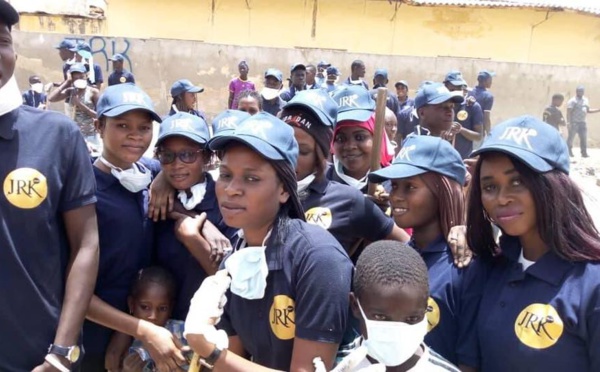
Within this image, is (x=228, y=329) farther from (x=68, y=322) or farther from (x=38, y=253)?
(x=38, y=253)

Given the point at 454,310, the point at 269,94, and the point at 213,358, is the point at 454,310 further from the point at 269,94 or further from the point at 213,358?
the point at 269,94

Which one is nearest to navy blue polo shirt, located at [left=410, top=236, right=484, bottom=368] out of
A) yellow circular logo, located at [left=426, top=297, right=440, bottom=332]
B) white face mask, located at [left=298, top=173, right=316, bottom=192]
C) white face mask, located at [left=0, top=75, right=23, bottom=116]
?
yellow circular logo, located at [left=426, top=297, right=440, bottom=332]

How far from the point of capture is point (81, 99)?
353 inches

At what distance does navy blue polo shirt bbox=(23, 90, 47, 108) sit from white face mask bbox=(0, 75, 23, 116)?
30.4 ft

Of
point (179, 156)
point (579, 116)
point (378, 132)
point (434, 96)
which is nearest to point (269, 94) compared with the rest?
point (434, 96)

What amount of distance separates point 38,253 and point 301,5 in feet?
62.7

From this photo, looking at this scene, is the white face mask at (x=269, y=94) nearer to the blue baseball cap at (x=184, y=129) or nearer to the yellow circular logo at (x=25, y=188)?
the blue baseball cap at (x=184, y=129)

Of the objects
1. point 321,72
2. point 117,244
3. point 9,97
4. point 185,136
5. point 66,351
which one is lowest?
point 66,351

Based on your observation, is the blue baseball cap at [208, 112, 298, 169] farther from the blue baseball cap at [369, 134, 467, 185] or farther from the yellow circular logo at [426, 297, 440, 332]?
the yellow circular logo at [426, 297, 440, 332]

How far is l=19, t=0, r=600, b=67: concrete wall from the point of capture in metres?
20.0

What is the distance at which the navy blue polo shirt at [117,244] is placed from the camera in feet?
8.70

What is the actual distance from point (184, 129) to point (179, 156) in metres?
0.14

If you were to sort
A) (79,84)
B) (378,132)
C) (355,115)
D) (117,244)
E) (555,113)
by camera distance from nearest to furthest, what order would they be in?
(117,244) → (378,132) → (355,115) → (79,84) → (555,113)

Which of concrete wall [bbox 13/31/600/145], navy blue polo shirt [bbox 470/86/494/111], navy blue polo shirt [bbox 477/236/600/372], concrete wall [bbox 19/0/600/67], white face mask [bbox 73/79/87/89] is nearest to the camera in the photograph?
navy blue polo shirt [bbox 477/236/600/372]
